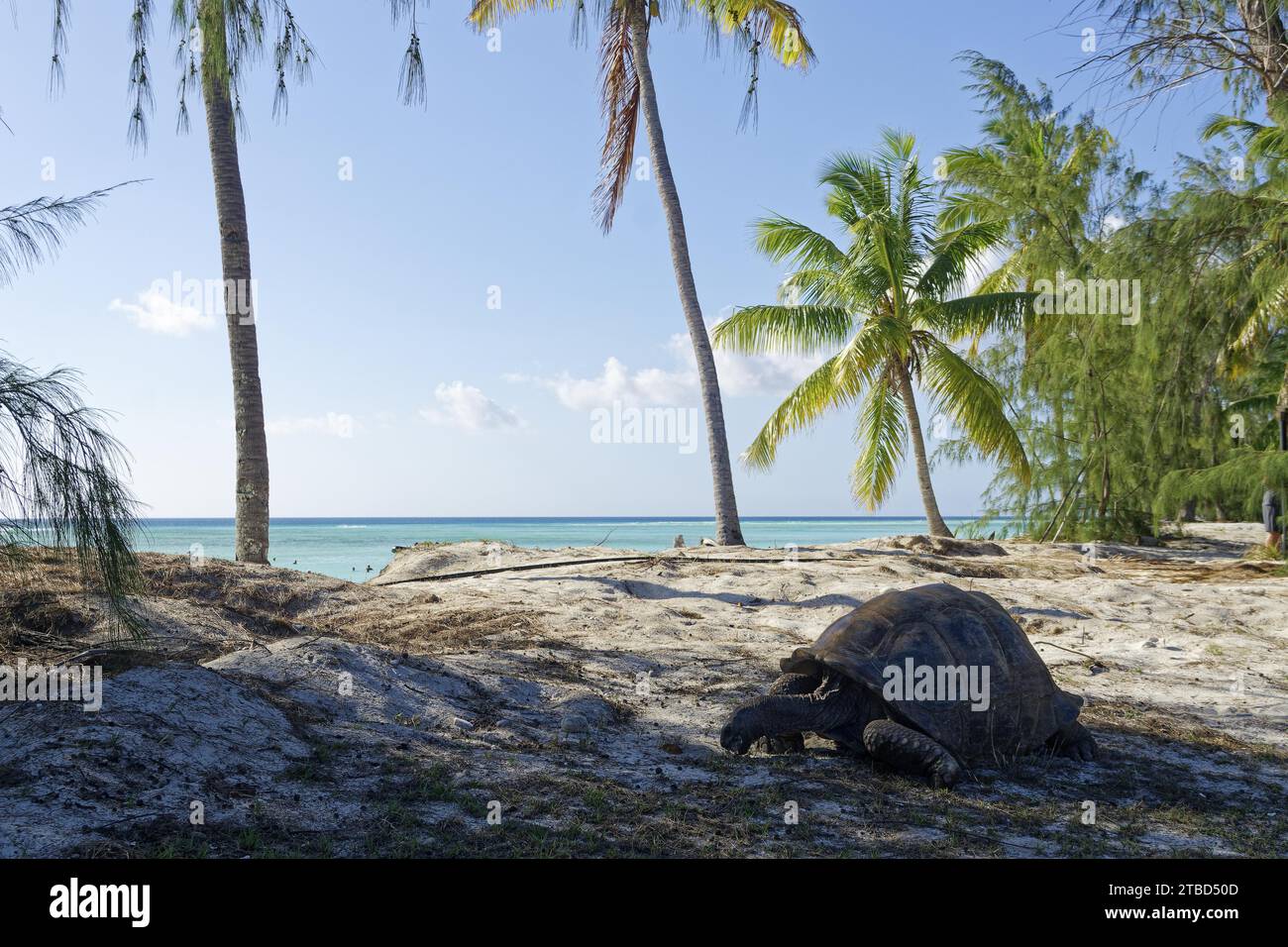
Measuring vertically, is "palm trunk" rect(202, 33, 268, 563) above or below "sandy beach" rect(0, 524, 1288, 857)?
above

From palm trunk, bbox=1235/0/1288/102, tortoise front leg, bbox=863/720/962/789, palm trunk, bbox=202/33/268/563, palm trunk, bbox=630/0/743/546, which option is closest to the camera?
tortoise front leg, bbox=863/720/962/789

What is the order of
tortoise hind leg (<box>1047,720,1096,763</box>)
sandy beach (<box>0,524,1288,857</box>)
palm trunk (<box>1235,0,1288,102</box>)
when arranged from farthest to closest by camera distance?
palm trunk (<box>1235,0,1288,102</box>)
tortoise hind leg (<box>1047,720,1096,763</box>)
sandy beach (<box>0,524,1288,857</box>)

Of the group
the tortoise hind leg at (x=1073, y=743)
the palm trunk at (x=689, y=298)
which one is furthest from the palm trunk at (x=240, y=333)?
the tortoise hind leg at (x=1073, y=743)

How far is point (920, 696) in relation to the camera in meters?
4.89

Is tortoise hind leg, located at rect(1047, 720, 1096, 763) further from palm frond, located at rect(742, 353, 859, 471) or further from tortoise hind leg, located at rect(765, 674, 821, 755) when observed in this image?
palm frond, located at rect(742, 353, 859, 471)

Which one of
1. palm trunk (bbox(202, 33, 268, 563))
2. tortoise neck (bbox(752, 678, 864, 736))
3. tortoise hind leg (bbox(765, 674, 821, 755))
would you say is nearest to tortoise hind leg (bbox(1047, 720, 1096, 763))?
tortoise neck (bbox(752, 678, 864, 736))

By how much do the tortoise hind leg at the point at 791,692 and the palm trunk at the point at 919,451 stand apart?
1424cm

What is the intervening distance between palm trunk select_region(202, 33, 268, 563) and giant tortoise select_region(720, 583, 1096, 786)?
8260 mm

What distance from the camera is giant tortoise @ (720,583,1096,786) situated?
482 cm

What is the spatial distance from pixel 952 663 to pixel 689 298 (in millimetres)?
11373

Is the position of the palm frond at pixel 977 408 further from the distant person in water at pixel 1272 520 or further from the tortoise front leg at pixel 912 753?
the tortoise front leg at pixel 912 753
